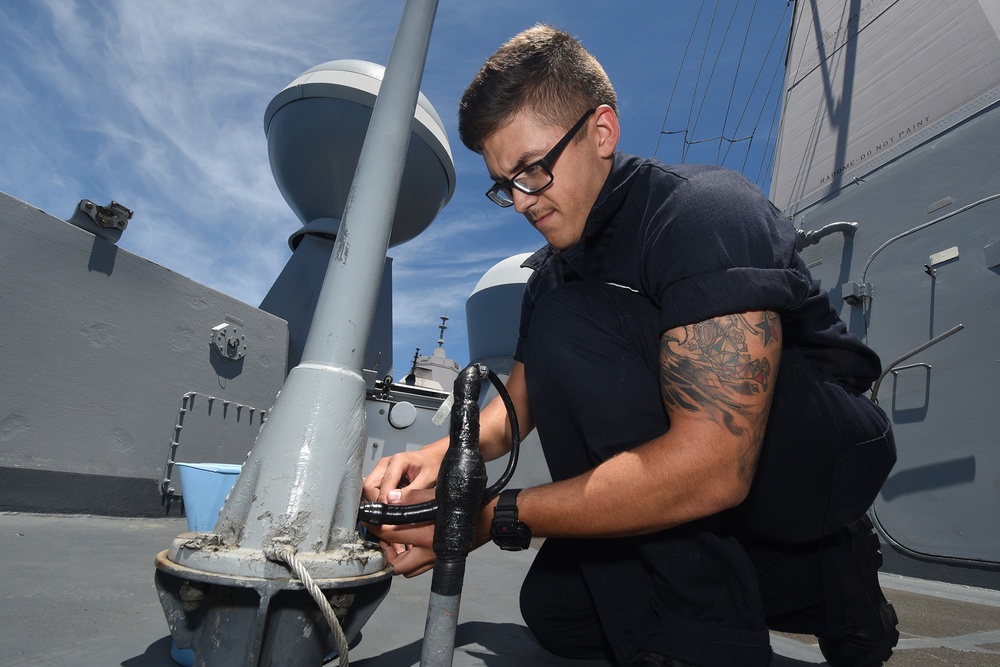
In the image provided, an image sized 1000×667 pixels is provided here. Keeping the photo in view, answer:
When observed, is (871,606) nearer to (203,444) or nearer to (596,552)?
(596,552)

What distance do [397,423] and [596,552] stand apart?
263 inches

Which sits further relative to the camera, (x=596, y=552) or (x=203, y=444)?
(x=203, y=444)

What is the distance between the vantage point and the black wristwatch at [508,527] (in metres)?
0.99

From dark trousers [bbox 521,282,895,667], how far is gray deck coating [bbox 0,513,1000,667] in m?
0.23

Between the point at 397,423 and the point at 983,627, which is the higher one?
the point at 397,423

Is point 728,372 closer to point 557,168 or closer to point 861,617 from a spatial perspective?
point 557,168

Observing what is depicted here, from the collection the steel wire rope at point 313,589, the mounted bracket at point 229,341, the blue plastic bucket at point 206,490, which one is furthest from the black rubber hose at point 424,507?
the mounted bracket at point 229,341

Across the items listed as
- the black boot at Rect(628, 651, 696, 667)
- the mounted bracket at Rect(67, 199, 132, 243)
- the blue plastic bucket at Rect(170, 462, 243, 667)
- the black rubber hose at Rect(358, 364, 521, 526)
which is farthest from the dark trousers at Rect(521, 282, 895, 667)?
the mounted bracket at Rect(67, 199, 132, 243)

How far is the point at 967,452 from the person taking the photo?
3234mm

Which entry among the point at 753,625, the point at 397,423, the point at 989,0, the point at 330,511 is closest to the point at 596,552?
the point at 753,625

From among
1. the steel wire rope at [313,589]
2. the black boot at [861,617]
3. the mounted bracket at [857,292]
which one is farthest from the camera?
the mounted bracket at [857,292]

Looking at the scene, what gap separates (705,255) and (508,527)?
0.61m

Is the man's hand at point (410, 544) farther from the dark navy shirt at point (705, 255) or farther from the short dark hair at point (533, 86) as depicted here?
the short dark hair at point (533, 86)

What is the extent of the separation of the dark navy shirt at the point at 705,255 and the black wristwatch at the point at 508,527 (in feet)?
1.49
